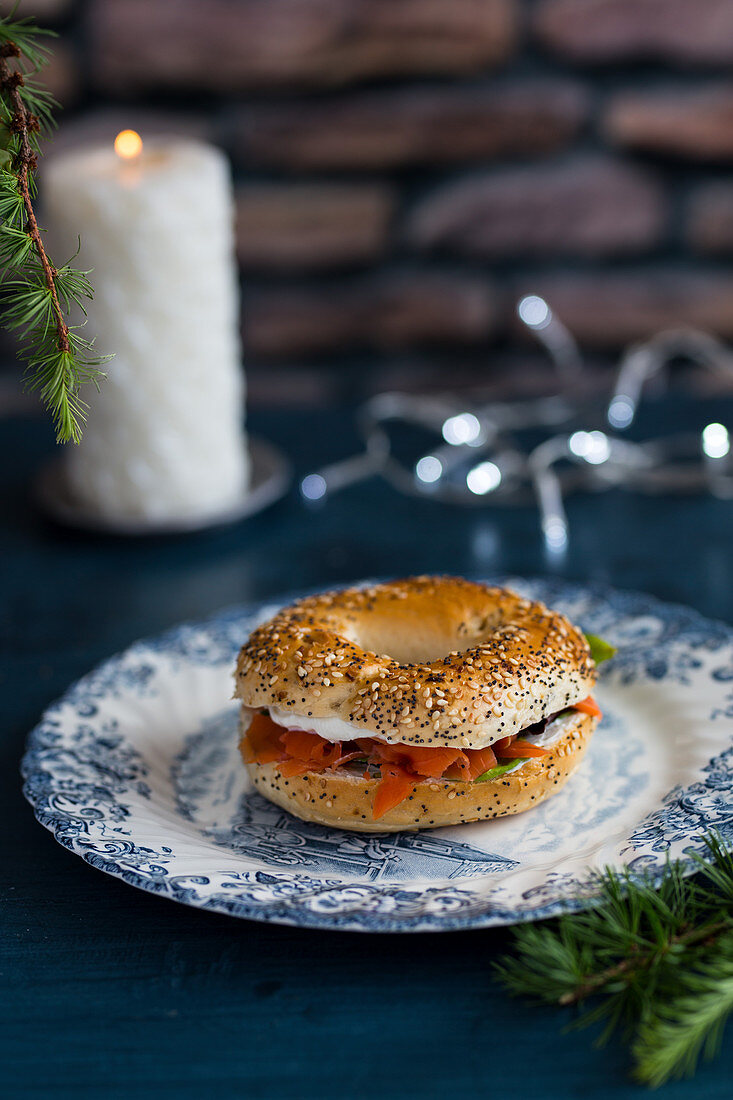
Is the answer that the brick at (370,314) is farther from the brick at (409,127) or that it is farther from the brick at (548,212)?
the brick at (409,127)

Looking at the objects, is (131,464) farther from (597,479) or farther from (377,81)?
(377,81)

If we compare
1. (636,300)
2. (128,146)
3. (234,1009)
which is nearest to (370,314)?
(636,300)

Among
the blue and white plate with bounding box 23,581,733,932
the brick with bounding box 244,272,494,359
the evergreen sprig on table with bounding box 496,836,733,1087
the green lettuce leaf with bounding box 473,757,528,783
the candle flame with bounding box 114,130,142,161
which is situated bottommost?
the brick with bounding box 244,272,494,359

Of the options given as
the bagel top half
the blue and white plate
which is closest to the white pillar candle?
the blue and white plate

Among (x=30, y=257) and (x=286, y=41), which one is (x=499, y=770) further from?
(x=286, y=41)

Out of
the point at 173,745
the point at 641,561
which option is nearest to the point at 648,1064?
the point at 173,745

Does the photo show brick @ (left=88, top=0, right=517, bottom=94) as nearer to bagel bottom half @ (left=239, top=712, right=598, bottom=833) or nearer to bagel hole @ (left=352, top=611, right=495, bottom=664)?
bagel hole @ (left=352, top=611, right=495, bottom=664)
